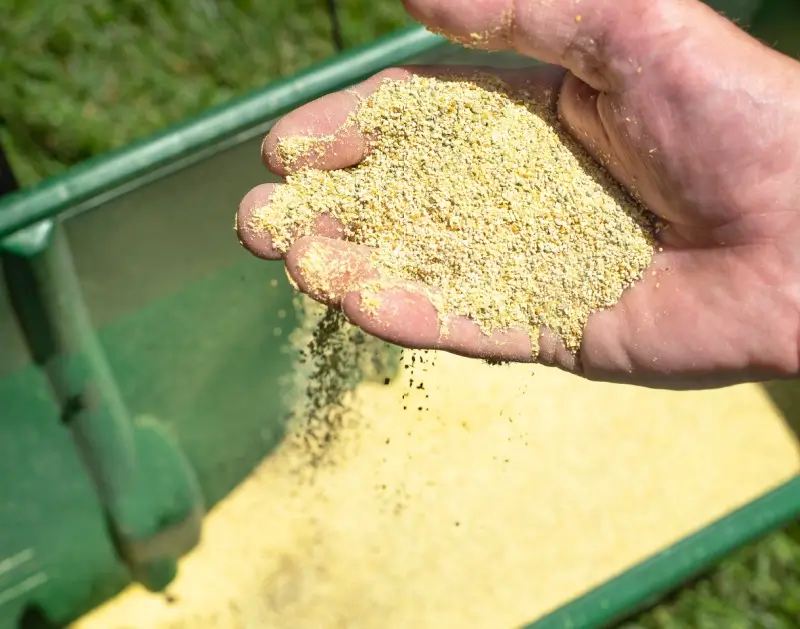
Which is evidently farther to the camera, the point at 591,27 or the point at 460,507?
the point at 460,507

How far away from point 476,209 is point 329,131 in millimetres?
222

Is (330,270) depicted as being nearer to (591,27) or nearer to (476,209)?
(476,209)

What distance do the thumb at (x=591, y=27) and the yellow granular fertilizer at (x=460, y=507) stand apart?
0.60 meters

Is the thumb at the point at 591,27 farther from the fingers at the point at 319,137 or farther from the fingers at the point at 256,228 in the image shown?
the fingers at the point at 256,228

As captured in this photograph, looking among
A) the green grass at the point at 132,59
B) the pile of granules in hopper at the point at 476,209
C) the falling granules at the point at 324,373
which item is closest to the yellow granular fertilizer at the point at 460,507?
the falling granules at the point at 324,373

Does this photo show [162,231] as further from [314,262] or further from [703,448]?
[703,448]

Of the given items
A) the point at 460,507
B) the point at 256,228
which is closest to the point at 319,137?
the point at 256,228

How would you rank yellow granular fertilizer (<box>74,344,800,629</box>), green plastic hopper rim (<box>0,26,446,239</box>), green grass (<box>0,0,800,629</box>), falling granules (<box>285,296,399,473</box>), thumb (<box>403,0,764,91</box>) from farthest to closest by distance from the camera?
green grass (<box>0,0,800,629</box>) → yellow granular fertilizer (<box>74,344,800,629</box>) → falling granules (<box>285,296,399,473</box>) → green plastic hopper rim (<box>0,26,446,239</box>) → thumb (<box>403,0,764,91</box>)

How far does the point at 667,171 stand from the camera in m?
1.01

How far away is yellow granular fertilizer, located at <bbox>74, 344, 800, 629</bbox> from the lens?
1.48 meters

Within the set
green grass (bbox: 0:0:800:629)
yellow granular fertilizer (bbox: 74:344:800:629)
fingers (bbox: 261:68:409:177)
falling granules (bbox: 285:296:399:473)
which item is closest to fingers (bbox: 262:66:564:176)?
fingers (bbox: 261:68:409:177)

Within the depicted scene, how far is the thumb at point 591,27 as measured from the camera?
0.97 meters

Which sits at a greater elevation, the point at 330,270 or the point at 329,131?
the point at 329,131

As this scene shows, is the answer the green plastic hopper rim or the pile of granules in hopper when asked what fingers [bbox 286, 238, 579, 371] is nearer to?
the pile of granules in hopper
